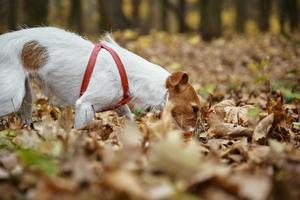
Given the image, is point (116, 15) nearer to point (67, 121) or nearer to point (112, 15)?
point (112, 15)

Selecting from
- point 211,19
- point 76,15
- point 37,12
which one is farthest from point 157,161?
point 76,15

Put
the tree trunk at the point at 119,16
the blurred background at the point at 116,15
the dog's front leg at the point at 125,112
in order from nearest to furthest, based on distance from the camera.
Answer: the dog's front leg at the point at 125,112, the blurred background at the point at 116,15, the tree trunk at the point at 119,16

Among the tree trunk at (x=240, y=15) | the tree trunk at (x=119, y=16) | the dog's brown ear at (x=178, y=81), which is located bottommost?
the tree trunk at (x=240, y=15)

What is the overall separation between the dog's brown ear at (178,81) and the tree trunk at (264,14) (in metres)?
23.2

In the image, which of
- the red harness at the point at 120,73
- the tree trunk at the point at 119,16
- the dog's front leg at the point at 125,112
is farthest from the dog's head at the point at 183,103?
the tree trunk at the point at 119,16

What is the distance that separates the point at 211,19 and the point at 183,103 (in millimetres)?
15628

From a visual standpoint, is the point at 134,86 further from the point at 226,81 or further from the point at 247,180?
the point at 226,81

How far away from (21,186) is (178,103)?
1.91m

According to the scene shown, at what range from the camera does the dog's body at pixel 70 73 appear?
4.45 meters

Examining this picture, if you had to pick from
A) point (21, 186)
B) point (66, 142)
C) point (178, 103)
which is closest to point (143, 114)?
point (178, 103)

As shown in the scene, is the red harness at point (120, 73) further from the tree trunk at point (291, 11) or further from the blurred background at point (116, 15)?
the tree trunk at point (291, 11)

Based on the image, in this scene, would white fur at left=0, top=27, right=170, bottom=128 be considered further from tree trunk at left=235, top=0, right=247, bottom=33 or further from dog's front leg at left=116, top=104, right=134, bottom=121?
tree trunk at left=235, top=0, right=247, bottom=33

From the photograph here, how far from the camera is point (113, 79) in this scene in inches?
177

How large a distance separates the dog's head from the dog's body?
24 cm
